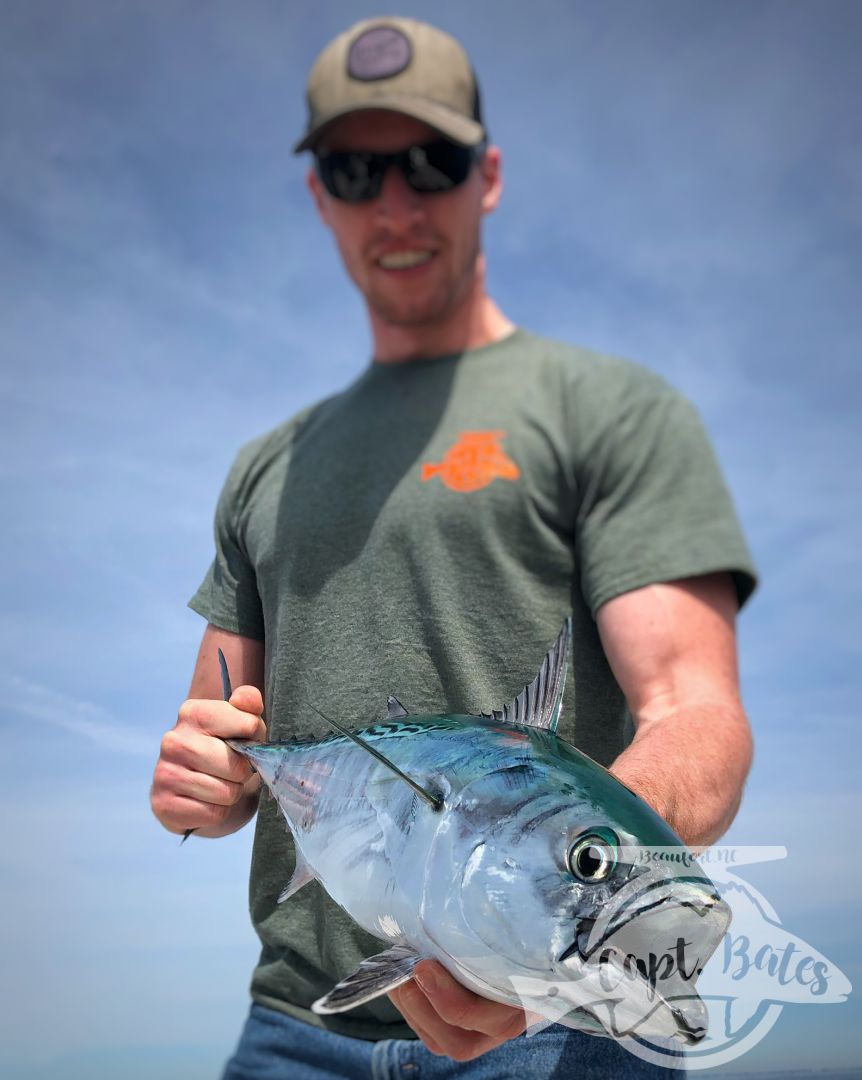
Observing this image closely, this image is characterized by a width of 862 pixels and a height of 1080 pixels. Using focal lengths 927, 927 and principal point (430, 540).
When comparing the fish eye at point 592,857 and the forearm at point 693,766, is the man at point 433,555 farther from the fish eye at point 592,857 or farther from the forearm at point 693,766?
the fish eye at point 592,857

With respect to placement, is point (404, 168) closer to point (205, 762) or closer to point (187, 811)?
point (205, 762)

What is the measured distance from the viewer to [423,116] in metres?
3.63

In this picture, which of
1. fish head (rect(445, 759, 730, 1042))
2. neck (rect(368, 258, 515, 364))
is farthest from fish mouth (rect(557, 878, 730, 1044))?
neck (rect(368, 258, 515, 364))

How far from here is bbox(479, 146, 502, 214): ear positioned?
4.32m

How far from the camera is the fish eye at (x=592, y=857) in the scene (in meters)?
1.45

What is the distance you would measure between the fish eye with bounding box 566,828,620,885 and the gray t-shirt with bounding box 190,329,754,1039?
1.42m

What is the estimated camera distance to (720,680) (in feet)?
9.31

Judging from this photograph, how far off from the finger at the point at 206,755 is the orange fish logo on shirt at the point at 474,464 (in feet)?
4.09

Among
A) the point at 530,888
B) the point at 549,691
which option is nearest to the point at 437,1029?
the point at 530,888

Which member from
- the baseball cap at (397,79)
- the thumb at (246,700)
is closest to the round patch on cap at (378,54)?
the baseball cap at (397,79)

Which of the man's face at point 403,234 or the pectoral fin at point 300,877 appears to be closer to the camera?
the pectoral fin at point 300,877

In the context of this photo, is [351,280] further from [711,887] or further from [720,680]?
[711,887]

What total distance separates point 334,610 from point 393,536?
328mm

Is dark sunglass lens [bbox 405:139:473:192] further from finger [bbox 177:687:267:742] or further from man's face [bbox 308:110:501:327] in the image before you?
finger [bbox 177:687:267:742]
